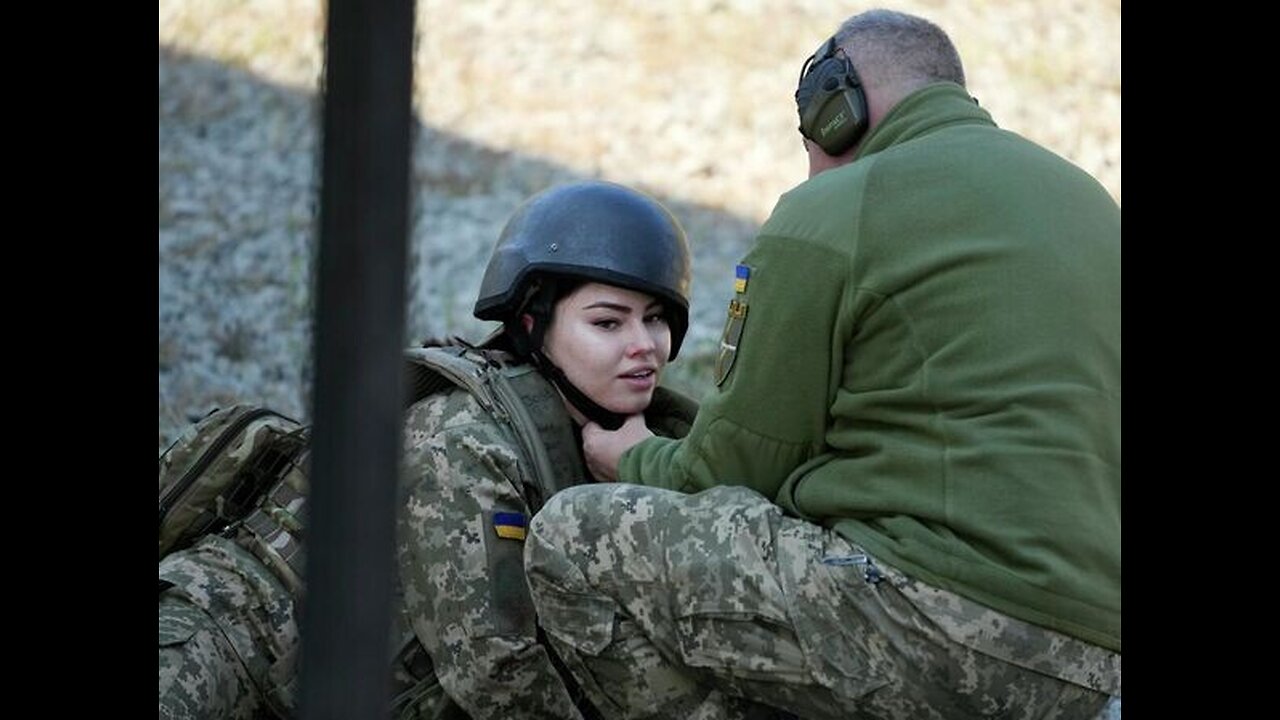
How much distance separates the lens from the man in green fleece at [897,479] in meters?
4.50

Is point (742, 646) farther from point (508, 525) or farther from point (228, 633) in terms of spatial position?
point (228, 633)

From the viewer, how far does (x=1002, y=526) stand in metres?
4.48

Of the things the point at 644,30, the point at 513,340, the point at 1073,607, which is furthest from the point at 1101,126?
the point at 1073,607

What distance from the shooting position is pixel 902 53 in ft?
16.5

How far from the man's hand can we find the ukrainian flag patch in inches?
12.3

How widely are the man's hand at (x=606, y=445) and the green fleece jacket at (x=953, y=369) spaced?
2.29ft

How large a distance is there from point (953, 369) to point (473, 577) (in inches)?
52.3

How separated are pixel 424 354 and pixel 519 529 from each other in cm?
64

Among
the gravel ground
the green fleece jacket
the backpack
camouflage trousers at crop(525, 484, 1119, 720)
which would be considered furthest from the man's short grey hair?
the gravel ground

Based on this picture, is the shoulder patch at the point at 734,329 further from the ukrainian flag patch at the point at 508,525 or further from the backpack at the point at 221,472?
the backpack at the point at 221,472

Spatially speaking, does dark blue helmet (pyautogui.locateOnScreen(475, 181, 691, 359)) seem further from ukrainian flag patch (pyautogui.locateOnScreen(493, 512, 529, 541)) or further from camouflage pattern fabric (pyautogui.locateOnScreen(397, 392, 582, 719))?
ukrainian flag patch (pyautogui.locateOnScreen(493, 512, 529, 541))

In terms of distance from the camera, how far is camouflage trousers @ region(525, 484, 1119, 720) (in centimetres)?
452

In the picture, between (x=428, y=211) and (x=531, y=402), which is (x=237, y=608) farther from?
(x=428, y=211)
